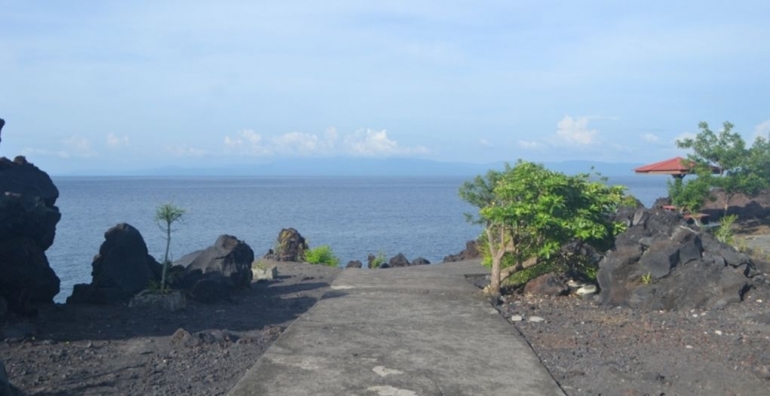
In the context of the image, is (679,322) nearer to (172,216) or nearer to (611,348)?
(611,348)

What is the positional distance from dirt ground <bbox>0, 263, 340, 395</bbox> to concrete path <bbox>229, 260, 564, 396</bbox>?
0.33 metres

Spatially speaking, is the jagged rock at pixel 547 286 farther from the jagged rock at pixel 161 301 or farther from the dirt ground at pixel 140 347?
the jagged rock at pixel 161 301

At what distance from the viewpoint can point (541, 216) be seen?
1250 centimetres

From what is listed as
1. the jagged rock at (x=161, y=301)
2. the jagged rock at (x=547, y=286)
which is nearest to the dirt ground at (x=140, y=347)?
the jagged rock at (x=161, y=301)

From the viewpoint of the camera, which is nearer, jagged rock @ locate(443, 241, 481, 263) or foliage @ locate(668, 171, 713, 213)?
jagged rock @ locate(443, 241, 481, 263)

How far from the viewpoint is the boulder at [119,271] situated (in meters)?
11.9

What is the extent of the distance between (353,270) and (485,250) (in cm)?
347

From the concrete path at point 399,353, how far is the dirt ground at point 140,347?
1.07 feet

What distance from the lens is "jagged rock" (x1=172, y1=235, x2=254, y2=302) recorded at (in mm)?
12367

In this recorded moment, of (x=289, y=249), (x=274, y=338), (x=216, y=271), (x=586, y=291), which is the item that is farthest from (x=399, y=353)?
(x=289, y=249)

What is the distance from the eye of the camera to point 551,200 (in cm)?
1263

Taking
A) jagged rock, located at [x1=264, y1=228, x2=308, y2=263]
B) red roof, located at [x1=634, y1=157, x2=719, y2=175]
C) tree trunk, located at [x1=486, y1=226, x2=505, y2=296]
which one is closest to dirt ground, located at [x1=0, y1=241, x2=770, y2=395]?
tree trunk, located at [x1=486, y1=226, x2=505, y2=296]

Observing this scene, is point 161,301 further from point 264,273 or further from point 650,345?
point 650,345

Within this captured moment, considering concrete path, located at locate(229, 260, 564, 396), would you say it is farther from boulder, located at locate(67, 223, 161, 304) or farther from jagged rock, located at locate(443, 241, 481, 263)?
jagged rock, located at locate(443, 241, 481, 263)
